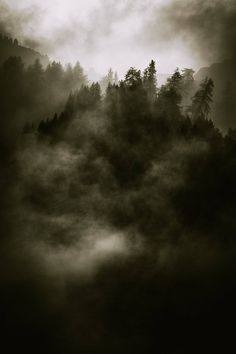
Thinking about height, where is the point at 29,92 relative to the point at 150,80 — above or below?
above

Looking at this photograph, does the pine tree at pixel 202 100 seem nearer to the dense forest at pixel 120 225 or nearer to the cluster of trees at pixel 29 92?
the dense forest at pixel 120 225

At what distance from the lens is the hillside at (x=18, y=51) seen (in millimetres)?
109100

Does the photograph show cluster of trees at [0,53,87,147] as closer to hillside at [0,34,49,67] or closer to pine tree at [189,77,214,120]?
hillside at [0,34,49,67]

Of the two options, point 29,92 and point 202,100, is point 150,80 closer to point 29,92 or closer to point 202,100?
point 202,100

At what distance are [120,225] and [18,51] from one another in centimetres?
8295

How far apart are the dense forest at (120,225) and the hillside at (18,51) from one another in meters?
47.9

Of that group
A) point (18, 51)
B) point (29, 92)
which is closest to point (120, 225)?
point (29, 92)

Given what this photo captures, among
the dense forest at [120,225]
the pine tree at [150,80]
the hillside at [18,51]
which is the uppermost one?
the hillside at [18,51]

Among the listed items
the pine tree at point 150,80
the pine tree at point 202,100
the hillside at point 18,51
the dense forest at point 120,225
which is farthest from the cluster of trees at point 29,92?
the pine tree at point 202,100

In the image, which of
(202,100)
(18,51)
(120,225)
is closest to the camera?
(120,225)

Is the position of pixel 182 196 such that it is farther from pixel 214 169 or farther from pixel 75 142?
pixel 75 142

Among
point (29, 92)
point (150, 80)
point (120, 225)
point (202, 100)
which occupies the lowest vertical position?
point (120, 225)

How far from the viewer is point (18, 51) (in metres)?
115

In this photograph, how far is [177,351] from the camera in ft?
204
